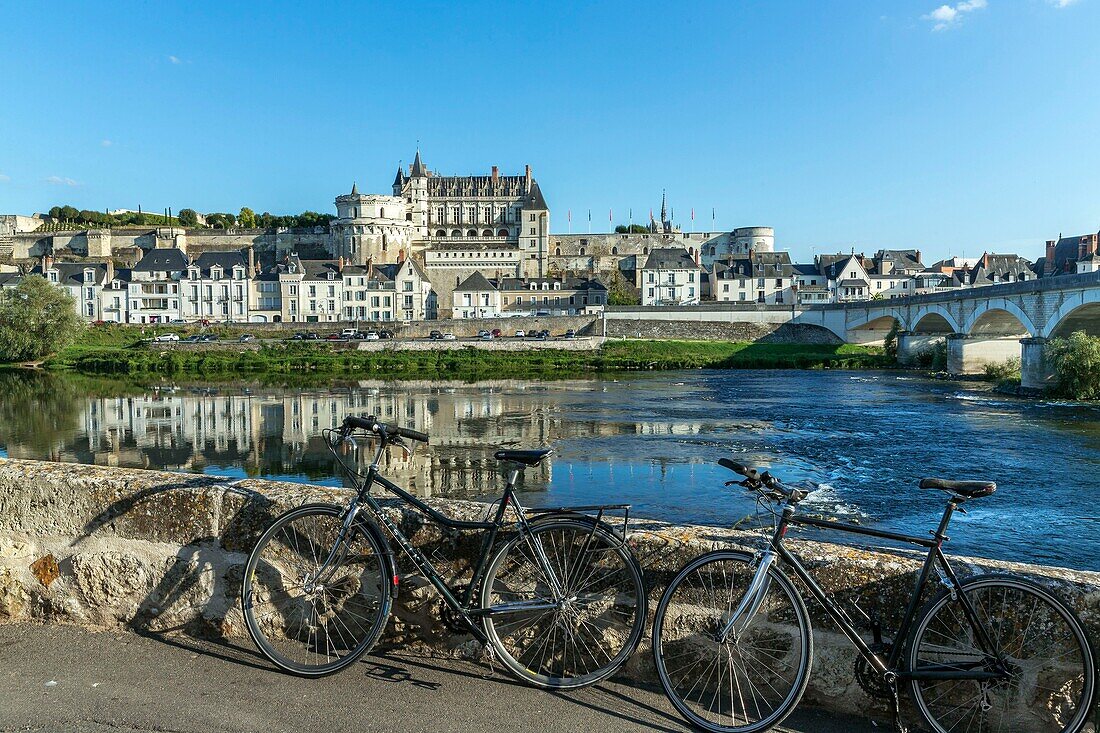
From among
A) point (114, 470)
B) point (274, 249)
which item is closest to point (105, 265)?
point (274, 249)

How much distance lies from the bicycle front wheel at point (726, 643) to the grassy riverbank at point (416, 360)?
44.3 m

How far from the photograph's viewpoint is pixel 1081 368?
101 ft

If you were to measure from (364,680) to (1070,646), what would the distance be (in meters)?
3.05

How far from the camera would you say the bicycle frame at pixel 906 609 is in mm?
3459

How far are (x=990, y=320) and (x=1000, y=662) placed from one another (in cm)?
Answer: 4747

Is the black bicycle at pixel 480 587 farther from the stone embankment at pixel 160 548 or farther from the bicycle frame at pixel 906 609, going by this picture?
the bicycle frame at pixel 906 609

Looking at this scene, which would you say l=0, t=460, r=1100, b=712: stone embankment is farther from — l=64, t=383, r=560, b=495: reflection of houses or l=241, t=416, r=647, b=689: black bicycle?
l=64, t=383, r=560, b=495: reflection of houses

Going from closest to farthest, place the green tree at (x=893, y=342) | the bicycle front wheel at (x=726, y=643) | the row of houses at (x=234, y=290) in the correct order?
the bicycle front wheel at (x=726, y=643) < the green tree at (x=893, y=342) < the row of houses at (x=234, y=290)

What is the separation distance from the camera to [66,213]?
11588cm

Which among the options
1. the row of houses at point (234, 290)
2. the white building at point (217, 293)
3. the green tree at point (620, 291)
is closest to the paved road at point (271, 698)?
the row of houses at point (234, 290)

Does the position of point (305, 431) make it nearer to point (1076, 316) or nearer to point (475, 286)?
point (1076, 316)

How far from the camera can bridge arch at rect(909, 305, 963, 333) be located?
49.6 metres

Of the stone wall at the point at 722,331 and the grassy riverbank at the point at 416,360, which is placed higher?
the stone wall at the point at 722,331

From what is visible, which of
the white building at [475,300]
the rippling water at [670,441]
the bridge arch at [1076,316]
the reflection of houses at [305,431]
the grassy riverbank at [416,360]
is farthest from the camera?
the white building at [475,300]
